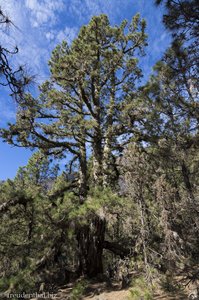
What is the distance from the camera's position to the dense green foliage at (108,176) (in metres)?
5.99

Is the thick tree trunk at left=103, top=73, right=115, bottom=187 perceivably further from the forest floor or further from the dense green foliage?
the forest floor

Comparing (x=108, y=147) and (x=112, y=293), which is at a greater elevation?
(x=108, y=147)

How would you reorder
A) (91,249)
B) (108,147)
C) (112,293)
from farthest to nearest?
(108,147)
(91,249)
(112,293)

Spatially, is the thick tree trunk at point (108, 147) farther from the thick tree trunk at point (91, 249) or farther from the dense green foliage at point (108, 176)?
the thick tree trunk at point (91, 249)

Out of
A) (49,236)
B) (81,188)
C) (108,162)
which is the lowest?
(49,236)

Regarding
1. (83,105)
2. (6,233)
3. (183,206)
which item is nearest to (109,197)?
(183,206)

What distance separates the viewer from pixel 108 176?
852 centimetres

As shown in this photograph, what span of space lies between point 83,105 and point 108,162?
291cm

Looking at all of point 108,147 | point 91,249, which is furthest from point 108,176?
point 91,249

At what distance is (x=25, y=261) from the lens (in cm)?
623

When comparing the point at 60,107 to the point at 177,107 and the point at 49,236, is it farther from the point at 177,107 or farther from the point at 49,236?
the point at 49,236

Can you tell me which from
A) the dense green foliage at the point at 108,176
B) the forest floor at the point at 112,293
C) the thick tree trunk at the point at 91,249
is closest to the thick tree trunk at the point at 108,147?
the dense green foliage at the point at 108,176

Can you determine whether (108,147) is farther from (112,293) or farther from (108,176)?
(112,293)

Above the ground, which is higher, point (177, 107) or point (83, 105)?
point (83, 105)
